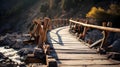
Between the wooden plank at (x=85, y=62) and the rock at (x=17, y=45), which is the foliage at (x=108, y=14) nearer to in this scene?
the rock at (x=17, y=45)

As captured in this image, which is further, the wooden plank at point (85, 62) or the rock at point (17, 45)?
the rock at point (17, 45)

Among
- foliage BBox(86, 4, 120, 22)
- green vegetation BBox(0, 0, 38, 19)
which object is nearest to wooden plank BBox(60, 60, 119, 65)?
foliage BBox(86, 4, 120, 22)

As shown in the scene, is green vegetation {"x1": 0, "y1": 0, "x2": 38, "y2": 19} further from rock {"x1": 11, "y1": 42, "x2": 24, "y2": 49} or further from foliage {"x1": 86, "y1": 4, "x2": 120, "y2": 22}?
rock {"x1": 11, "y1": 42, "x2": 24, "y2": 49}

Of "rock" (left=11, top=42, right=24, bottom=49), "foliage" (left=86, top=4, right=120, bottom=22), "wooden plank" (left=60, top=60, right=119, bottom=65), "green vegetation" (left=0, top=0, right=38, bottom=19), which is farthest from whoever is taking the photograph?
"green vegetation" (left=0, top=0, right=38, bottom=19)

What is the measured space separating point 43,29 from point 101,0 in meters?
31.3

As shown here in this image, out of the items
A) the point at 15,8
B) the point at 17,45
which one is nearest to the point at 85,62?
the point at 17,45

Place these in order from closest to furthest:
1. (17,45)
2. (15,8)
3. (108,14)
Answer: (17,45), (108,14), (15,8)

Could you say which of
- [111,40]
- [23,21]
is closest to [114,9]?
[111,40]

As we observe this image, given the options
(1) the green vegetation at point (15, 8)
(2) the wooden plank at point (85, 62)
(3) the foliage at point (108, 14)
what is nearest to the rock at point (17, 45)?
(3) the foliage at point (108, 14)

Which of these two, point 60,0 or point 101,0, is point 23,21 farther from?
point 101,0

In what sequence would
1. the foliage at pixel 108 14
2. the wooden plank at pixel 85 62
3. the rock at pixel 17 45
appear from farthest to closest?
the foliage at pixel 108 14 → the rock at pixel 17 45 → the wooden plank at pixel 85 62

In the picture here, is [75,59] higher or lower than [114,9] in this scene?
lower

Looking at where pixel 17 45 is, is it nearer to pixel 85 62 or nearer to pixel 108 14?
pixel 108 14

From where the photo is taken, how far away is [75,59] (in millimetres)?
6727
